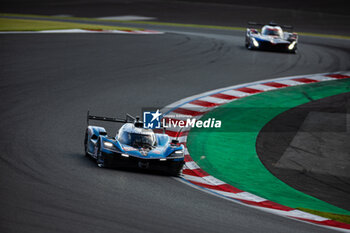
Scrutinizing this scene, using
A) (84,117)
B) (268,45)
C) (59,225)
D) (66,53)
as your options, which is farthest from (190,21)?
(59,225)

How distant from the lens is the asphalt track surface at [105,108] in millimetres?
8797

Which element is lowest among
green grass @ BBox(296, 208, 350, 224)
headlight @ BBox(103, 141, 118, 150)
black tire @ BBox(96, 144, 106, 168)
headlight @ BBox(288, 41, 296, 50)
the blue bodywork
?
green grass @ BBox(296, 208, 350, 224)

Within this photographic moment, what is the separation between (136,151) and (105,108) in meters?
5.16

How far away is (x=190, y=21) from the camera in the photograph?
4400cm

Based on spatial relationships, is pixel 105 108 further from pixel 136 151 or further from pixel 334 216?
pixel 334 216

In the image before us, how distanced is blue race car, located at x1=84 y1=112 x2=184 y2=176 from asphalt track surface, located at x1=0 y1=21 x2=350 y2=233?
0.22m

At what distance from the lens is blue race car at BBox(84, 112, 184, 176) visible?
1147 cm

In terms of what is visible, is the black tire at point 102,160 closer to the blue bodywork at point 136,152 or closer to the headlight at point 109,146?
the blue bodywork at point 136,152

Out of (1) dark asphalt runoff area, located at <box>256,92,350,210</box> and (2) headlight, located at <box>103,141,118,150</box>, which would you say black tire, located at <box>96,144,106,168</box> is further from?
(1) dark asphalt runoff area, located at <box>256,92,350,210</box>

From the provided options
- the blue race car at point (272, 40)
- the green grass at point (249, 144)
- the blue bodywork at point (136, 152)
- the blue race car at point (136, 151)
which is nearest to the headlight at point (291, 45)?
the blue race car at point (272, 40)

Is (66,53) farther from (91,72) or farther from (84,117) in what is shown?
(84,117)

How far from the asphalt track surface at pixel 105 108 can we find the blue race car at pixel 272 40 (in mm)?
509

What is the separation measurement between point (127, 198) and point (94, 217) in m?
1.26

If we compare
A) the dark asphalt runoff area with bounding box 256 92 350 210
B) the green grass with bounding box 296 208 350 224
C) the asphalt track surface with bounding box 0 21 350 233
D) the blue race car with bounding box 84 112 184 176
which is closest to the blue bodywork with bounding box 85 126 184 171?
the blue race car with bounding box 84 112 184 176
